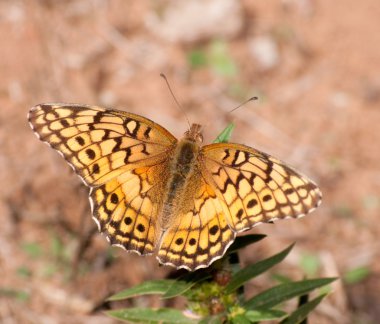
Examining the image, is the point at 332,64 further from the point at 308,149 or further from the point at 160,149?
the point at 160,149

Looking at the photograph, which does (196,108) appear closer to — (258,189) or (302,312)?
(258,189)

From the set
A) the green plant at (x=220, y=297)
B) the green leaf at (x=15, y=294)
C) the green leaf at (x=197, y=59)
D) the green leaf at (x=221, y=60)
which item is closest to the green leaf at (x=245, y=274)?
the green plant at (x=220, y=297)

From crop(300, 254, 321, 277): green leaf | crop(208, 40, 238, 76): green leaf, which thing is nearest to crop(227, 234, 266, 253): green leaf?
crop(300, 254, 321, 277): green leaf

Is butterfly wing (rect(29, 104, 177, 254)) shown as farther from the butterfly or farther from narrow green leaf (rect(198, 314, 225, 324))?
narrow green leaf (rect(198, 314, 225, 324))

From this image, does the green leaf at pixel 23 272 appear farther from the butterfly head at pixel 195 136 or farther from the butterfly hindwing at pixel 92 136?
the butterfly head at pixel 195 136

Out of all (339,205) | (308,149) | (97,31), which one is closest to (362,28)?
(308,149)

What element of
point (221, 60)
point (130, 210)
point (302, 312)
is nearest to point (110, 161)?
point (130, 210)
